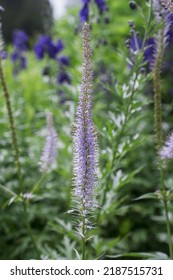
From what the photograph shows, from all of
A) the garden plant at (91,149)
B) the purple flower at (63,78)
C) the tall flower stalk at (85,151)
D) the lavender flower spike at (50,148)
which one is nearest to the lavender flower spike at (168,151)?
the garden plant at (91,149)

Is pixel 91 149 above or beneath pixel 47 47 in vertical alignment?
beneath

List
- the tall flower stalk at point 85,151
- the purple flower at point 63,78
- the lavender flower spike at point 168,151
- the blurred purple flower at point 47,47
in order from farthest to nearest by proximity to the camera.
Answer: the purple flower at point 63,78 < the blurred purple flower at point 47,47 < the lavender flower spike at point 168,151 < the tall flower stalk at point 85,151

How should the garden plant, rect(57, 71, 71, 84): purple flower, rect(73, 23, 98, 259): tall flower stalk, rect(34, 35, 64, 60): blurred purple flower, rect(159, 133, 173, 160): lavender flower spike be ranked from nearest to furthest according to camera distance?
rect(73, 23, 98, 259): tall flower stalk, the garden plant, rect(159, 133, 173, 160): lavender flower spike, rect(34, 35, 64, 60): blurred purple flower, rect(57, 71, 71, 84): purple flower

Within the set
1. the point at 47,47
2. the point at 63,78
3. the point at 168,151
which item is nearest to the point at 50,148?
the point at 168,151

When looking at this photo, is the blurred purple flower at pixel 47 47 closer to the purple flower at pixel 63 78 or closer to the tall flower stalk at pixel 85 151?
the purple flower at pixel 63 78

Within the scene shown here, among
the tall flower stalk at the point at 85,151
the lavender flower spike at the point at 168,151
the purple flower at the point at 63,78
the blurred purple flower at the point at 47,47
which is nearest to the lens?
the tall flower stalk at the point at 85,151

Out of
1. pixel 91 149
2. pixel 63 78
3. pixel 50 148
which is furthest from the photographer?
pixel 63 78

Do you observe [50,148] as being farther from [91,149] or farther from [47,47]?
[47,47]

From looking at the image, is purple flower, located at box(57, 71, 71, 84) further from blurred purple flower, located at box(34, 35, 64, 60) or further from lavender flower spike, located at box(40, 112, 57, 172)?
lavender flower spike, located at box(40, 112, 57, 172)

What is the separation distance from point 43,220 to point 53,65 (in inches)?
59.6

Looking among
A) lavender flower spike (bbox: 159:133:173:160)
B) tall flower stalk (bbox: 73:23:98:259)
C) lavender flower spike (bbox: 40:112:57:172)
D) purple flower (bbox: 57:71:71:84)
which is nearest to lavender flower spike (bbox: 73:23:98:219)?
tall flower stalk (bbox: 73:23:98:259)
